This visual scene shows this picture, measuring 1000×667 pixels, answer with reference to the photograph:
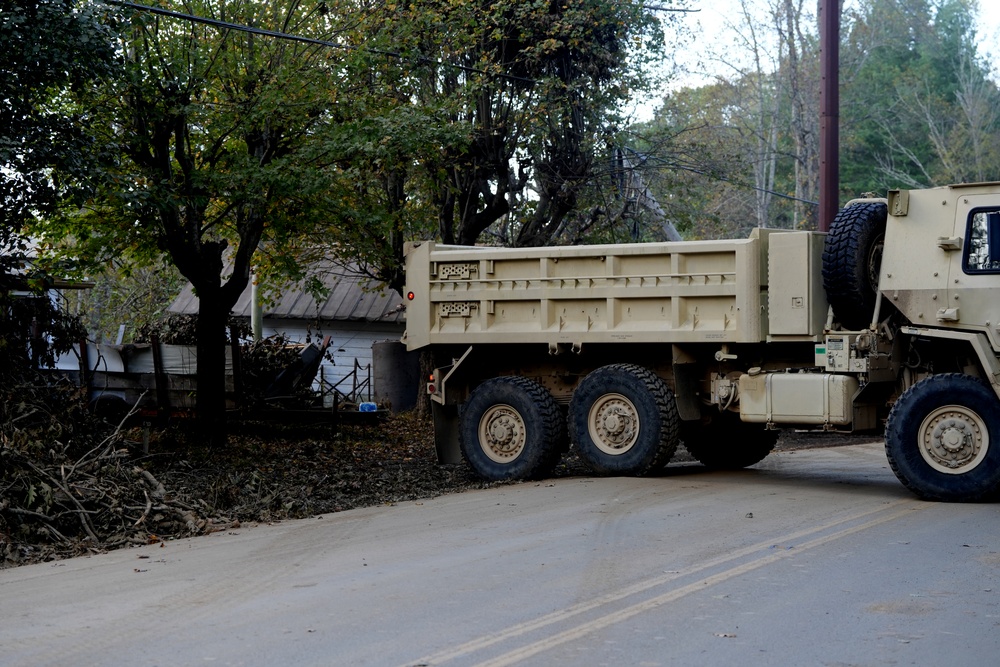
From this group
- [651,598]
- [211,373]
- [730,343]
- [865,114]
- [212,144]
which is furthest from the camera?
[865,114]

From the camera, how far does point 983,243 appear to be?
39.5 ft

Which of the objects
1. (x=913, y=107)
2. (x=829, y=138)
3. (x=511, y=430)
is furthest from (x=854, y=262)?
(x=913, y=107)

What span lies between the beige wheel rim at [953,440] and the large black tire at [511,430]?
444 centimetres

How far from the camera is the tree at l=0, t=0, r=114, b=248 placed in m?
11.6

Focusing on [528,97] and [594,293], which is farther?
[528,97]

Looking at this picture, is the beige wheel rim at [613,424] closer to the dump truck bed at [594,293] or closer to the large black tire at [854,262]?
the dump truck bed at [594,293]

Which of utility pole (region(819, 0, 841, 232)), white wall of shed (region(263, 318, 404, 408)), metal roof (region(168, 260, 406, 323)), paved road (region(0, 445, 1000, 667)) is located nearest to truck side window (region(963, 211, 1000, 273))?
paved road (region(0, 445, 1000, 667))

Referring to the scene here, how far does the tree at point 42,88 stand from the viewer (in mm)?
11617

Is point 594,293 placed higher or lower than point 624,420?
higher

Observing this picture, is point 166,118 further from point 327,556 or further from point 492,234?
point 492,234

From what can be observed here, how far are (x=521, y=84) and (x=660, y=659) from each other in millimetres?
16487

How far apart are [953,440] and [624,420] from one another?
3.71 m

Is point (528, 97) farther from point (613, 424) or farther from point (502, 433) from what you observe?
point (613, 424)

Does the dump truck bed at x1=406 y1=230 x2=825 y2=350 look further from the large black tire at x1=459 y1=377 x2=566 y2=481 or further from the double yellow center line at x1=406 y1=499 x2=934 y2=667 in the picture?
the double yellow center line at x1=406 y1=499 x2=934 y2=667
